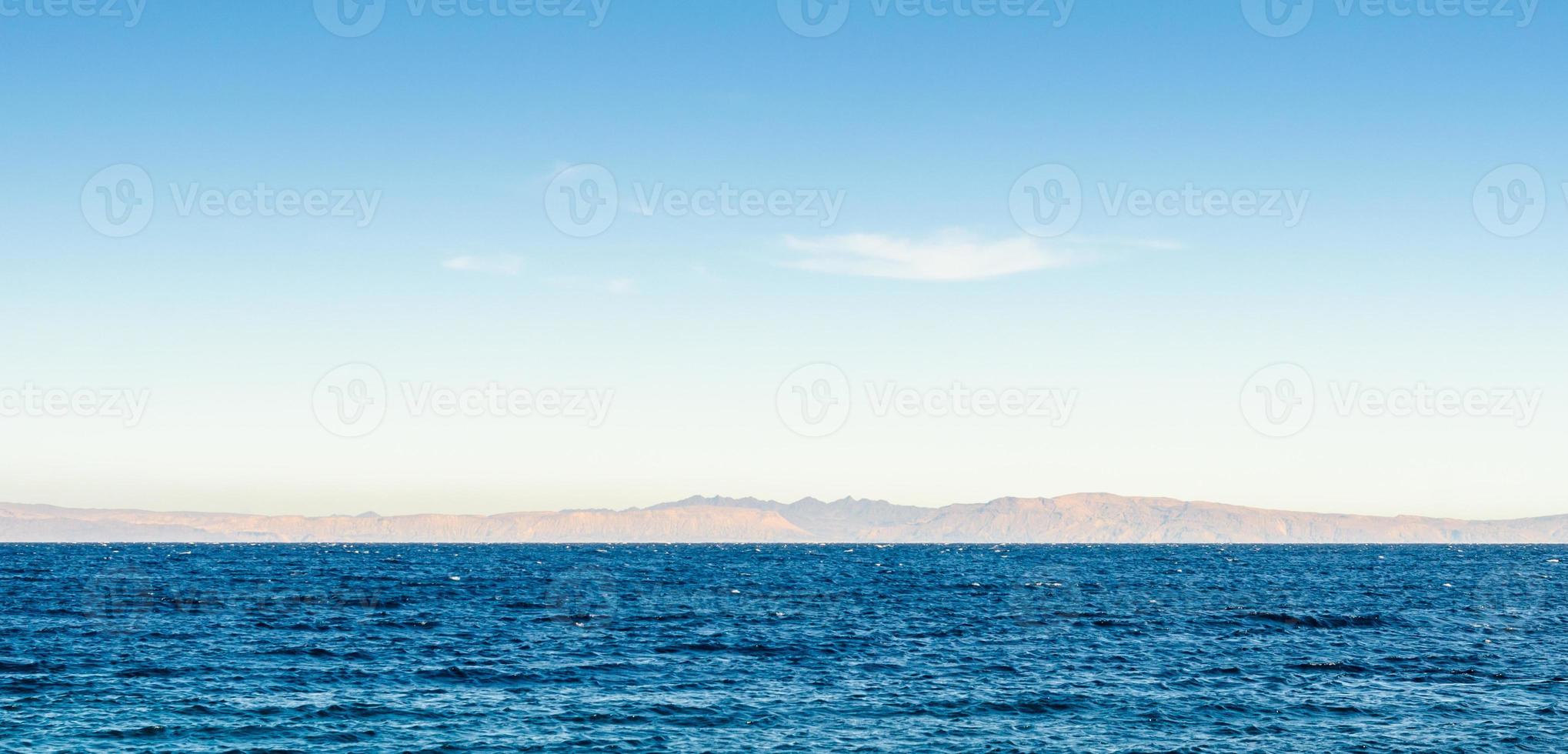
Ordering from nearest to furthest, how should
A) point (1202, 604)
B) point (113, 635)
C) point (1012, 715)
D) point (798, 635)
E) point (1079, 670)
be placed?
point (1012, 715) < point (1079, 670) < point (113, 635) < point (798, 635) < point (1202, 604)

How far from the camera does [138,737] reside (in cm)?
3444

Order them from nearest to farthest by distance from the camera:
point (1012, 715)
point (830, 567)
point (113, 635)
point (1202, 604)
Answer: point (1012, 715) → point (113, 635) → point (1202, 604) → point (830, 567)

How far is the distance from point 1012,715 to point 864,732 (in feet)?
20.5

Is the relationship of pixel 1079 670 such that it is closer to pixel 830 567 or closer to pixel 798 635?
pixel 798 635

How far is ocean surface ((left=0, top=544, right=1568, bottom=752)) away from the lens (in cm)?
3606

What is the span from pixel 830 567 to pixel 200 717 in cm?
13935

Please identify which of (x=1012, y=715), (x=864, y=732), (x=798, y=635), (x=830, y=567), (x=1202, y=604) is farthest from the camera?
(x=830, y=567)

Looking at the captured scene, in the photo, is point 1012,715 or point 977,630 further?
point 977,630

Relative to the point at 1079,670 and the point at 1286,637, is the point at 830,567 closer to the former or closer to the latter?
the point at 1286,637

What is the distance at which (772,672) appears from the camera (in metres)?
48.4

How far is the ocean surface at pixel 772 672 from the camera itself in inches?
1420

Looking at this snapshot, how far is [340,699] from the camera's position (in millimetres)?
40812

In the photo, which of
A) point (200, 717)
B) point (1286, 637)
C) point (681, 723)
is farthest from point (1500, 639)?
point (200, 717)

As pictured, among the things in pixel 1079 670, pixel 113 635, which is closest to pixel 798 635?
pixel 1079 670
